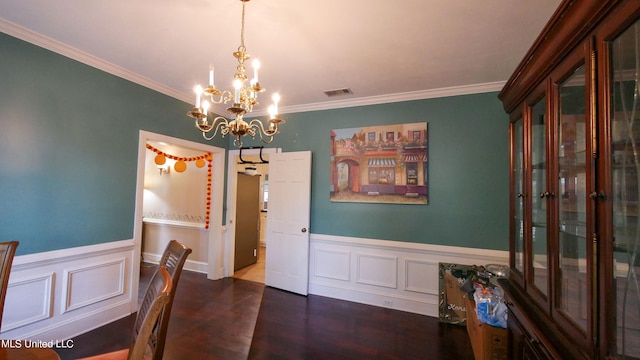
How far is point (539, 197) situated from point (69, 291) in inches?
153

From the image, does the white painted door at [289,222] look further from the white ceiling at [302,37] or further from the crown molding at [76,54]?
the crown molding at [76,54]

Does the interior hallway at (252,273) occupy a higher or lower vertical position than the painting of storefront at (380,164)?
lower

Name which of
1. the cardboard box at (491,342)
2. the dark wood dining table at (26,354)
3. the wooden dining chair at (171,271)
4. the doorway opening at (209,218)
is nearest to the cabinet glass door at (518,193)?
the cardboard box at (491,342)

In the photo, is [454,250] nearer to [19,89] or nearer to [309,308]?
[309,308]

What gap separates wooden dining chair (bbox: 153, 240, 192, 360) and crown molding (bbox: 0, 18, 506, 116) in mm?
2339

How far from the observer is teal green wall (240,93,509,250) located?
9.84ft

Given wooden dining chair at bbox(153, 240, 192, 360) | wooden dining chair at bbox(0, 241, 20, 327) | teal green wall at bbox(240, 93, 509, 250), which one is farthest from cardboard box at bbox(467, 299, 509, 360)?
wooden dining chair at bbox(0, 241, 20, 327)

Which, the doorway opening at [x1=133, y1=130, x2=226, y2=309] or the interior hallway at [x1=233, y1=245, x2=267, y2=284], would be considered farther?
the interior hallway at [x1=233, y1=245, x2=267, y2=284]

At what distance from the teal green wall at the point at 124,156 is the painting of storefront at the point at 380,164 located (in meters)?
0.10

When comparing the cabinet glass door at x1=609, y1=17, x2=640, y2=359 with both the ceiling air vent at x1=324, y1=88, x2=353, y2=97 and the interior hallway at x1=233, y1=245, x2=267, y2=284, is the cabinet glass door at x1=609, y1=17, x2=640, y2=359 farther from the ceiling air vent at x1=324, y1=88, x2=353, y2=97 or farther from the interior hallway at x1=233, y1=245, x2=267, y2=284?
the interior hallway at x1=233, y1=245, x2=267, y2=284

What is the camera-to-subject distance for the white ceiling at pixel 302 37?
6.05 feet

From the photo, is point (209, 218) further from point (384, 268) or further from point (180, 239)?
point (384, 268)

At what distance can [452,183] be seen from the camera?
317 centimetres

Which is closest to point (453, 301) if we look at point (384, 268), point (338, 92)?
point (384, 268)
